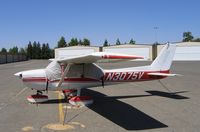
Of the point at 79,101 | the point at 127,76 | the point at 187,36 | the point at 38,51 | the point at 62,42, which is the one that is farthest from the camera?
the point at 187,36

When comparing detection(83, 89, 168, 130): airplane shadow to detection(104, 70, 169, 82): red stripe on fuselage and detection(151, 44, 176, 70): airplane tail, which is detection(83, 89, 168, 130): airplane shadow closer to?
detection(104, 70, 169, 82): red stripe on fuselage

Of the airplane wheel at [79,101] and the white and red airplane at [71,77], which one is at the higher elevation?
the white and red airplane at [71,77]

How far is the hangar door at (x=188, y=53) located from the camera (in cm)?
7562

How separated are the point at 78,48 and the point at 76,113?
78.2 m

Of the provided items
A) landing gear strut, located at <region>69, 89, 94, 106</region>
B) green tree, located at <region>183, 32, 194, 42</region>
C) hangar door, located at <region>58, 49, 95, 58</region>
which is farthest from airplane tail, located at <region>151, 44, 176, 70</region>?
green tree, located at <region>183, 32, 194, 42</region>

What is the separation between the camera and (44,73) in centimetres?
1081

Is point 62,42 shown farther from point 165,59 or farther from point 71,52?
point 165,59

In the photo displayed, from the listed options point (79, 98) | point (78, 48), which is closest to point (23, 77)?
point (79, 98)

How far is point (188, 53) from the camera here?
252 feet

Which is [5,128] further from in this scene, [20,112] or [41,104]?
[41,104]

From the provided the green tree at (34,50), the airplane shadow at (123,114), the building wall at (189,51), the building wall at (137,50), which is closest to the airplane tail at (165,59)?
the airplane shadow at (123,114)

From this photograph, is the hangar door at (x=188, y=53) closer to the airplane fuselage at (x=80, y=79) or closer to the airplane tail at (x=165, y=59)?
the airplane tail at (x=165, y=59)

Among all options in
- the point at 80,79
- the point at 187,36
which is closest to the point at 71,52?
the point at 80,79

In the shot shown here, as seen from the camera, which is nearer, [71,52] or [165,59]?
[165,59]
